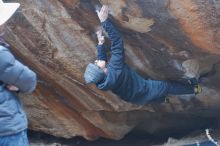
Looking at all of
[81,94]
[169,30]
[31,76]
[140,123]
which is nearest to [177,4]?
[169,30]

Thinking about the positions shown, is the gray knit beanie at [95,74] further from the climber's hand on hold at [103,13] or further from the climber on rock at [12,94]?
the climber on rock at [12,94]

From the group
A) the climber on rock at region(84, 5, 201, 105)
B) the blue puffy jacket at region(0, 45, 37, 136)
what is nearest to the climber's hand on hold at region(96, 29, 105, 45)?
the climber on rock at region(84, 5, 201, 105)

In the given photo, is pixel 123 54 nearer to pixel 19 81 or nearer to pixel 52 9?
pixel 52 9

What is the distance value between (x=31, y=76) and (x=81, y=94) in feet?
6.82

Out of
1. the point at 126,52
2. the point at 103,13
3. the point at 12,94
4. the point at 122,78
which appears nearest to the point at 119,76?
the point at 122,78

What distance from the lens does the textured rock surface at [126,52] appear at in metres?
3.80

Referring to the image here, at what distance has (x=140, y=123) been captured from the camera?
5.78 metres

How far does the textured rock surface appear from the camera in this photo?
3803 mm

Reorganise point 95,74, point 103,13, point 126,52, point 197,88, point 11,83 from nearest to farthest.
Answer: point 11,83 → point 103,13 → point 95,74 → point 126,52 → point 197,88

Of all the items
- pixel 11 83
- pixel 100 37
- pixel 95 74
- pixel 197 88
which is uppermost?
pixel 11 83

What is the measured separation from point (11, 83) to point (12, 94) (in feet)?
0.39

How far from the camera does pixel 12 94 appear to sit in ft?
9.71

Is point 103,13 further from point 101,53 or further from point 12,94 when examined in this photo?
point 12,94

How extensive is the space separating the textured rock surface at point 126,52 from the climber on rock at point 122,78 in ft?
0.37
